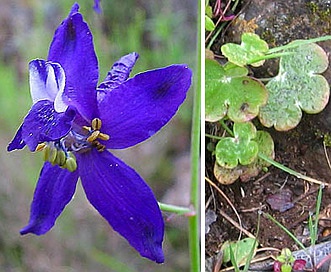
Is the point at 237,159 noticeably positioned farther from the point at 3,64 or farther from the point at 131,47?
the point at 3,64

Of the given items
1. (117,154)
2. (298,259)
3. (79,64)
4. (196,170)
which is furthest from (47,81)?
(117,154)

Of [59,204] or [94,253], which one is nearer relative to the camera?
[59,204]

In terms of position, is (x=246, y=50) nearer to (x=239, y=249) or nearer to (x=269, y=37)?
(x=269, y=37)

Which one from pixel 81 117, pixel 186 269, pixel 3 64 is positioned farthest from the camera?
pixel 3 64

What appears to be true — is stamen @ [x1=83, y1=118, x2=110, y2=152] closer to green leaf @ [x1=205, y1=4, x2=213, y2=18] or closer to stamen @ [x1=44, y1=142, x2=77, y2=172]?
stamen @ [x1=44, y1=142, x2=77, y2=172]

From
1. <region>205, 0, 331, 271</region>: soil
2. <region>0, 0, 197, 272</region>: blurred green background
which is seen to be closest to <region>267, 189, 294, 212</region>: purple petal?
<region>205, 0, 331, 271</region>: soil

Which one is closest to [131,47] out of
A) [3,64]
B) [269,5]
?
[3,64]
